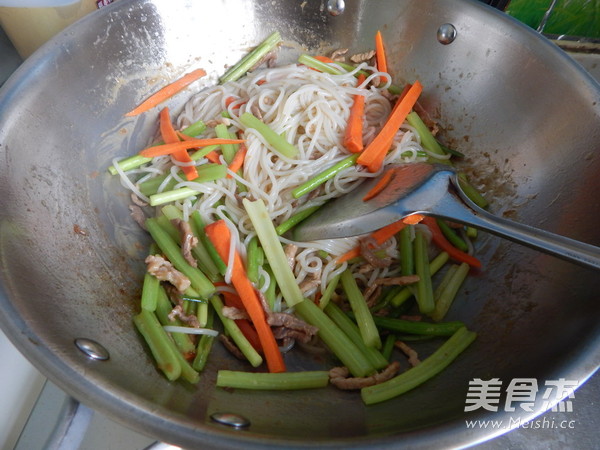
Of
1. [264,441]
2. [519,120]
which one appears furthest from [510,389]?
[519,120]

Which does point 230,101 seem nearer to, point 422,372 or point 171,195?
point 171,195

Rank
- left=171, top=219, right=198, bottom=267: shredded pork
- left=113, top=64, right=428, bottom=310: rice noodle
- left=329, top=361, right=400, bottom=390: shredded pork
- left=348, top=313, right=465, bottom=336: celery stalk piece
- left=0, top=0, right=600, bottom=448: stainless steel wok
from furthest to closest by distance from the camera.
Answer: left=113, top=64, right=428, bottom=310: rice noodle → left=171, top=219, right=198, bottom=267: shredded pork → left=348, top=313, right=465, bottom=336: celery stalk piece → left=329, top=361, right=400, bottom=390: shredded pork → left=0, top=0, right=600, bottom=448: stainless steel wok

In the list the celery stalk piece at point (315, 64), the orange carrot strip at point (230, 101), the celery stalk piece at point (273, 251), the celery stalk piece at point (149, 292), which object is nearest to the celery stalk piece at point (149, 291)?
the celery stalk piece at point (149, 292)

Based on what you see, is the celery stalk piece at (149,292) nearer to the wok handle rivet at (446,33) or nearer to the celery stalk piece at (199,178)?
the celery stalk piece at (199,178)

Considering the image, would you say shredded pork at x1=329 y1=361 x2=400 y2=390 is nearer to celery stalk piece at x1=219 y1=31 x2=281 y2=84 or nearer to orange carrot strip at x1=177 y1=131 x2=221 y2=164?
orange carrot strip at x1=177 y1=131 x2=221 y2=164

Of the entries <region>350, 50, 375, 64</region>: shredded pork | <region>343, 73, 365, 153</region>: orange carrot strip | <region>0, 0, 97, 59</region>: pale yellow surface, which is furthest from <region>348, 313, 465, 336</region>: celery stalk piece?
<region>0, 0, 97, 59</region>: pale yellow surface

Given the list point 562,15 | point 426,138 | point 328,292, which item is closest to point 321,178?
point 328,292

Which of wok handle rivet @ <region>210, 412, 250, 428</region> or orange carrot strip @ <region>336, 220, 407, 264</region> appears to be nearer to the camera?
wok handle rivet @ <region>210, 412, 250, 428</region>
